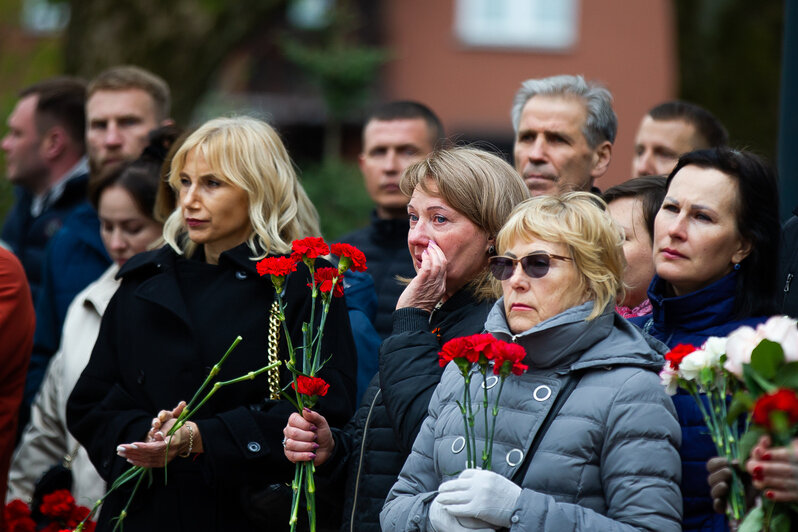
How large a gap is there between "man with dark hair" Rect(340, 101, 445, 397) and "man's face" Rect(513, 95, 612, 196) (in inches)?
20.1

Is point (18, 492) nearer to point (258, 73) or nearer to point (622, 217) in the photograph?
point (622, 217)

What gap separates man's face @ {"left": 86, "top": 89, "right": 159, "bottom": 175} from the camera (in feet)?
21.2

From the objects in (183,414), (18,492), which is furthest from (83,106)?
(183,414)

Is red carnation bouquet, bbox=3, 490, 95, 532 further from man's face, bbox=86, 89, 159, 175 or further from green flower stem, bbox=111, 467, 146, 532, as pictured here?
man's face, bbox=86, 89, 159, 175

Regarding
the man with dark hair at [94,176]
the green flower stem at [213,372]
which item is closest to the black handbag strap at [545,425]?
the green flower stem at [213,372]

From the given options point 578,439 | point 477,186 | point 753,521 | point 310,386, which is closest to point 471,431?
point 578,439

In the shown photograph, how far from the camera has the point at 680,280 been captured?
145 inches

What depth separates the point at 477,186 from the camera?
400cm

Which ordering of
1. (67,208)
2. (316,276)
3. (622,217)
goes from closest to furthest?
(316,276), (622,217), (67,208)

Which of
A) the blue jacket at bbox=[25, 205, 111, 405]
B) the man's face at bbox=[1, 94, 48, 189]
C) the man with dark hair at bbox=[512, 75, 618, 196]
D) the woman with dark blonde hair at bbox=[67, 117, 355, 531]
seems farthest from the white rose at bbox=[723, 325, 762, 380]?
the man's face at bbox=[1, 94, 48, 189]

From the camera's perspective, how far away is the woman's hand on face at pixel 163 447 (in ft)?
12.9

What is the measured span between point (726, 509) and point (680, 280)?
901mm

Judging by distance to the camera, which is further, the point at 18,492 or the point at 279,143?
the point at 18,492

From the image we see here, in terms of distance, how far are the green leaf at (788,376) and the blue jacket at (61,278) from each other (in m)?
3.94
